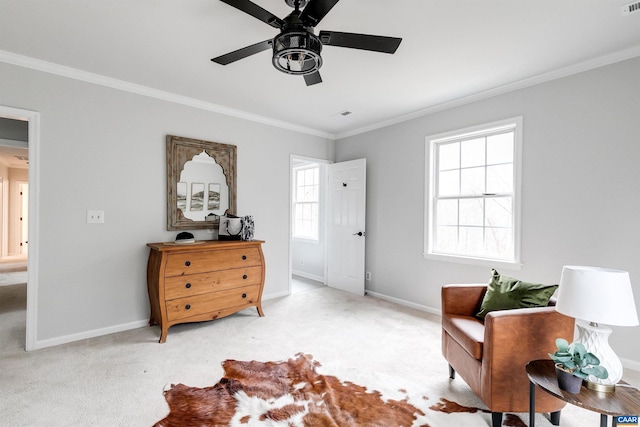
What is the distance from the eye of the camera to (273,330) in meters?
3.23

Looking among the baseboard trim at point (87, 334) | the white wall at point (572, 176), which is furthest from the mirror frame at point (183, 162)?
the white wall at point (572, 176)

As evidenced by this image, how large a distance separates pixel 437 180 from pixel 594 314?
2660mm

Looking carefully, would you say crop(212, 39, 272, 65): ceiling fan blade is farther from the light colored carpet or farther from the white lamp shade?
the light colored carpet

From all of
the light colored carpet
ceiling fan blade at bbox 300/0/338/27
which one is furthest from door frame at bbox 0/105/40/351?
ceiling fan blade at bbox 300/0/338/27

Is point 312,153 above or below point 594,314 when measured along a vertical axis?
above

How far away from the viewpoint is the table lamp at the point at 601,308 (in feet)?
4.48

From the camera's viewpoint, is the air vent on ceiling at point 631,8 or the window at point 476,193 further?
the window at point 476,193

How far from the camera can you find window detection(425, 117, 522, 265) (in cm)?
323

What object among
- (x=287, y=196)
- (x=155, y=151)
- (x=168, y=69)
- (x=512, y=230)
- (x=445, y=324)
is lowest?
(x=445, y=324)

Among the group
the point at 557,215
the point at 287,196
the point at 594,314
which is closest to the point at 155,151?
the point at 287,196

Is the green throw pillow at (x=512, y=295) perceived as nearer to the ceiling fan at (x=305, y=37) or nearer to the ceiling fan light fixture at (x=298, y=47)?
the ceiling fan at (x=305, y=37)

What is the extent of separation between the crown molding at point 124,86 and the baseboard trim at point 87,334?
8.01 feet

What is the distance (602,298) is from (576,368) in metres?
0.34

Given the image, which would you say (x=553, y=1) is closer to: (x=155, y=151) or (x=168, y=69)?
(x=168, y=69)
